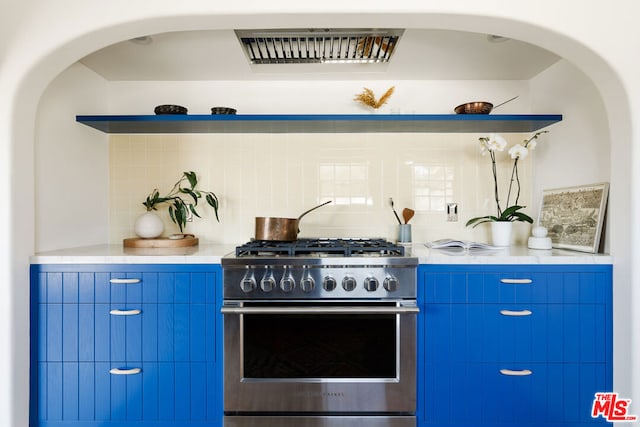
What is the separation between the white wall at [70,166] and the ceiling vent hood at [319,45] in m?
1.10

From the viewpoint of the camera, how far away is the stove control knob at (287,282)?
169 cm

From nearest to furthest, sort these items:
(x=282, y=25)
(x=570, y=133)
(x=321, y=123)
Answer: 1. (x=282, y=25)
2. (x=570, y=133)
3. (x=321, y=123)

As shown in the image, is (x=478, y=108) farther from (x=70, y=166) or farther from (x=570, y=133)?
(x=70, y=166)

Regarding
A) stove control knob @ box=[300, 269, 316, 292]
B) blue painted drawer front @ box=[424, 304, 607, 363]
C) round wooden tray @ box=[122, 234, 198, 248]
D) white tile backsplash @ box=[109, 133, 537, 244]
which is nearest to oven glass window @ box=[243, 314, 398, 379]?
stove control knob @ box=[300, 269, 316, 292]

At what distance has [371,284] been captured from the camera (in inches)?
66.6

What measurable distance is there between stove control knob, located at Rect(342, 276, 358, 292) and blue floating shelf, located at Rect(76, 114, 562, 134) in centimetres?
97

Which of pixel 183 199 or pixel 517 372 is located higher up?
pixel 183 199

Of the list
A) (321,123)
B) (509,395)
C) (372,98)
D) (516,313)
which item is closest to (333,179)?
(321,123)

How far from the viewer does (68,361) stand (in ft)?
5.78

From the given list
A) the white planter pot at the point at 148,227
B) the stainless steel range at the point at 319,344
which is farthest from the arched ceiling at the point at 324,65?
the stainless steel range at the point at 319,344

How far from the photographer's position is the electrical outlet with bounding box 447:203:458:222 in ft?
8.04

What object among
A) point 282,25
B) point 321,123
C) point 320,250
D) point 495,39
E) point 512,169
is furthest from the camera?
point 512,169

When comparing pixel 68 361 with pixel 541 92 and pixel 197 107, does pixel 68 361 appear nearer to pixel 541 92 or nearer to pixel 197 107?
pixel 197 107

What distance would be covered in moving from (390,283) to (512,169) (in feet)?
4.56
